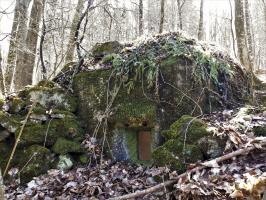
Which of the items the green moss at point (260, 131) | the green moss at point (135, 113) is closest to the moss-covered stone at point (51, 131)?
the green moss at point (135, 113)

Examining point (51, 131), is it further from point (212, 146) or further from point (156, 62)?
point (212, 146)

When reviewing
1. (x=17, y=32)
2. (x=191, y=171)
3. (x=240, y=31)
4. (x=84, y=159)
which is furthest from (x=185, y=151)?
(x=17, y=32)

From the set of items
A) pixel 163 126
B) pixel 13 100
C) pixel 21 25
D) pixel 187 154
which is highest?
pixel 21 25

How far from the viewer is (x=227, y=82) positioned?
525 cm

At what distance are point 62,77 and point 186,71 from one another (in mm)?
2374

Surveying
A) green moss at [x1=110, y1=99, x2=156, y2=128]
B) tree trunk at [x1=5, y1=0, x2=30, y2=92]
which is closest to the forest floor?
green moss at [x1=110, y1=99, x2=156, y2=128]

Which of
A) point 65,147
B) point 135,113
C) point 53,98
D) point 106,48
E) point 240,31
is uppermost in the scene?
point 240,31

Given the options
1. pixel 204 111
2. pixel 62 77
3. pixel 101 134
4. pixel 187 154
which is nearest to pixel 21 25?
pixel 62 77

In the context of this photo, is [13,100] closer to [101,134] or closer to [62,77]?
[62,77]

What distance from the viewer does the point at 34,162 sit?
4344 mm

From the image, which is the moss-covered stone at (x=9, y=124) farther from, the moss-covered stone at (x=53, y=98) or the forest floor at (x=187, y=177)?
the forest floor at (x=187, y=177)

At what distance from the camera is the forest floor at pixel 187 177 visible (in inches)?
115

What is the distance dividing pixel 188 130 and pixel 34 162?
7.25ft

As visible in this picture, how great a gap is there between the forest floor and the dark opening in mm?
364
